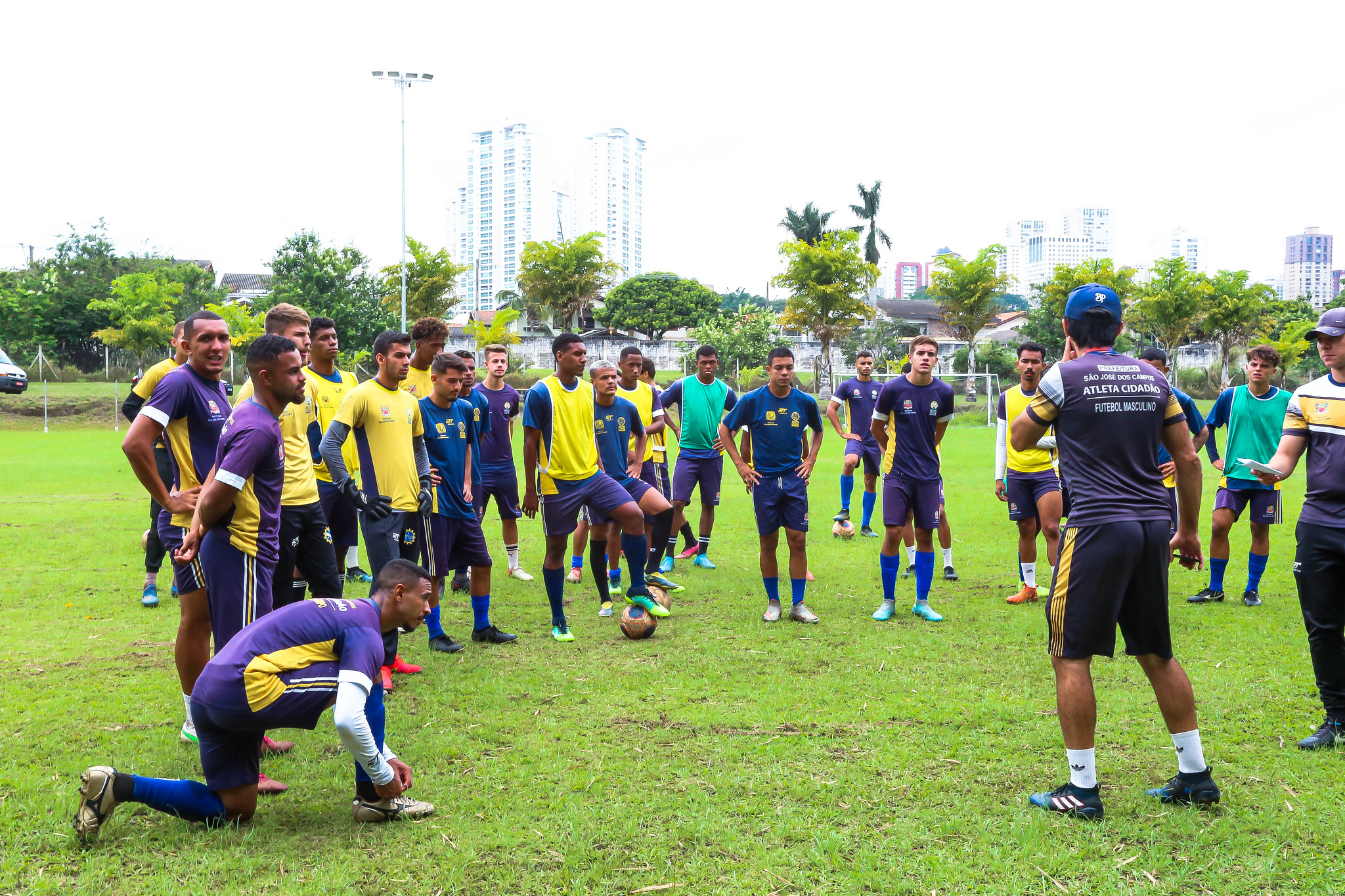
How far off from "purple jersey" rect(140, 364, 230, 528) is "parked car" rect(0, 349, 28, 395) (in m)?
30.7

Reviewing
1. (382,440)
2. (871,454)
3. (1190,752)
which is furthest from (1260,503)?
(382,440)

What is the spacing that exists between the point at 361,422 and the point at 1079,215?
207956 mm

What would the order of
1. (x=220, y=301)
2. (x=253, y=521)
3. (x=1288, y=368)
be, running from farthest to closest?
1. (x=220, y=301)
2. (x=1288, y=368)
3. (x=253, y=521)

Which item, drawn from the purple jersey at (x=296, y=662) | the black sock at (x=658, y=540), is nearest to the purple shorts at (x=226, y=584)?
the purple jersey at (x=296, y=662)

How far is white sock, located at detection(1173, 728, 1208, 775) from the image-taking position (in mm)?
4070

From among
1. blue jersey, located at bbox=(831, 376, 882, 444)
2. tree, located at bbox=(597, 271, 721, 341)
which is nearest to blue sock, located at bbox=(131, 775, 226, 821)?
blue jersey, located at bbox=(831, 376, 882, 444)

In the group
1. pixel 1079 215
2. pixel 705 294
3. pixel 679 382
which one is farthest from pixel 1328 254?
pixel 679 382

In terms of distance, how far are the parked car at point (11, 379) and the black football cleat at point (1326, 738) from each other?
3507 centimetres

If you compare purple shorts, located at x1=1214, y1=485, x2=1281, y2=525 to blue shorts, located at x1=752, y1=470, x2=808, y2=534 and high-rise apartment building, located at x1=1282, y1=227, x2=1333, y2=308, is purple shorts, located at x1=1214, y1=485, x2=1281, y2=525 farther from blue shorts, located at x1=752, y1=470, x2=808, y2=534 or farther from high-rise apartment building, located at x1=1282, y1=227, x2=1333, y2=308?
high-rise apartment building, located at x1=1282, y1=227, x2=1333, y2=308

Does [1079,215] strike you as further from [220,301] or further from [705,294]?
[220,301]

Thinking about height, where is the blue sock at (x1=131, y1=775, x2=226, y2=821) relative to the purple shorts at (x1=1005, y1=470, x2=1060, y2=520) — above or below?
below

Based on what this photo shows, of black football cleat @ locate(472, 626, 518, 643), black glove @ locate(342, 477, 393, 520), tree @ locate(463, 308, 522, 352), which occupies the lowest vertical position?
black football cleat @ locate(472, 626, 518, 643)

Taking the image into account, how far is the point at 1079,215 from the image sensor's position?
622 feet

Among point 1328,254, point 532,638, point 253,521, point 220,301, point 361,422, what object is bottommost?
point 532,638
